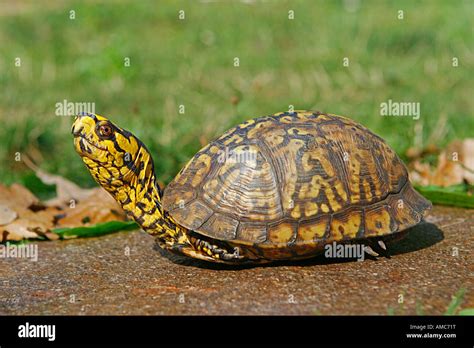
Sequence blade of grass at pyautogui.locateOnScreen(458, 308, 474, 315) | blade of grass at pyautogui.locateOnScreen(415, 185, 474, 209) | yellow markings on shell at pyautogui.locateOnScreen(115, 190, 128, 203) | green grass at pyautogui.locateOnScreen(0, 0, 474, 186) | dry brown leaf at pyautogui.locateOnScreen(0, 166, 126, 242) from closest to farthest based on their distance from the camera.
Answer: blade of grass at pyautogui.locateOnScreen(458, 308, 474, 315)
yellow markings on shell at pyautogui.locateOnScreen(115, 190, 128, 203)
dry brown leaf at pyautogui.locateOnScreen(0, 166, 126, 242)
blade of grass at pyautogui.locateOnScreen(415, 185, 474, 209)
green grass at pyautogui.locateOnScreen(0, 0, 474, 186)

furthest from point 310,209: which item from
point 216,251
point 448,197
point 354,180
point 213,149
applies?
point 448,197

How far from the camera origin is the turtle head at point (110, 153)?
3457 mm

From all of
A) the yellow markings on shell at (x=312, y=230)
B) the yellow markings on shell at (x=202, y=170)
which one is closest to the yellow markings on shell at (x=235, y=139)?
the yellow markings on shell at (x=202, y=170)

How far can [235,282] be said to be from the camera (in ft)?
10.8

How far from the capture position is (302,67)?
8.71 m

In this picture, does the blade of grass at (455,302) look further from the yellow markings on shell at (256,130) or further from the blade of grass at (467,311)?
the yellow markings on shell at (256,130)

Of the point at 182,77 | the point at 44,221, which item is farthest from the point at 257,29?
the point at 44,221

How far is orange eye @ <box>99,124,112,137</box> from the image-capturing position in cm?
347

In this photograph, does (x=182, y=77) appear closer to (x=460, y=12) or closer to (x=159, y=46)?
(x=159, y=46)

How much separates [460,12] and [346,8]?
2.06 metres

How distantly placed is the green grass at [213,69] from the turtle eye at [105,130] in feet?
5.43

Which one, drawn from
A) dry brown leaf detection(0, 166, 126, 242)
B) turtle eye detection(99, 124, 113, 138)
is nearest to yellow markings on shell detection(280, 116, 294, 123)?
turtle eye detection(99, 124, 113, 138)

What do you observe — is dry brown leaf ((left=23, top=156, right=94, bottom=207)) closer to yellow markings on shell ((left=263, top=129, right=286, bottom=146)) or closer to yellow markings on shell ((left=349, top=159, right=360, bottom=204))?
yellow markings on shell ((left=263, top=129, right=286, bottom=146))

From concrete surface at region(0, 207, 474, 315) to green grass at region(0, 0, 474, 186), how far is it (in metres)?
1.49
